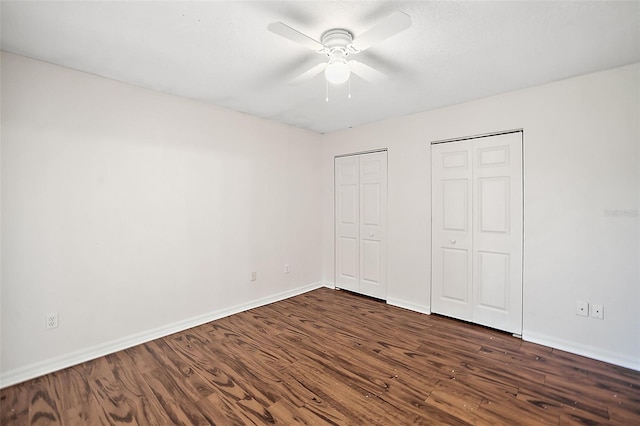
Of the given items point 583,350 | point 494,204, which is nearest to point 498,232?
point 494,204

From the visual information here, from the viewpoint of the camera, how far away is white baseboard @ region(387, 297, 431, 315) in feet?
11.3

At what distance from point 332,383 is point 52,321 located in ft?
7.30

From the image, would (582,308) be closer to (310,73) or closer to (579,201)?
(579,201)

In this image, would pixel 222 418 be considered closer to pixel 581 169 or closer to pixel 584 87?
pixel 581 169

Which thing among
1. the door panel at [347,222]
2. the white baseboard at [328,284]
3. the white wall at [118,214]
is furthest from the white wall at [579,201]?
the white wall at [118,214]

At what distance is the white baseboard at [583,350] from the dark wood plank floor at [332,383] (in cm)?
10

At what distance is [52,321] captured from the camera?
2.27 metres

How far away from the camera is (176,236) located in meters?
2.97

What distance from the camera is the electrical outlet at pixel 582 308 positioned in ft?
8.13

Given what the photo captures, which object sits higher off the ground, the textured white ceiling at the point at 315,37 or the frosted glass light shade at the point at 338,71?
the textured white ceiling at the point at 315,37

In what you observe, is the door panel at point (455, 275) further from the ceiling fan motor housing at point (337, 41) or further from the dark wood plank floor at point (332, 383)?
the ceiling fan motor housing at point (337, 41)

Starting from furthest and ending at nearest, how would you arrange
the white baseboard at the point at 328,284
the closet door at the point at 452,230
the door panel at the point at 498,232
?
the white baseboard at the point at 328,284, the closet door at the point at 452,230, the door panel at the point at 498,232

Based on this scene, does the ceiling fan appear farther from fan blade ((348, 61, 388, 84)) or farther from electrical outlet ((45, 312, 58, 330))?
electrical outlet ((45, 312, 58, 330))

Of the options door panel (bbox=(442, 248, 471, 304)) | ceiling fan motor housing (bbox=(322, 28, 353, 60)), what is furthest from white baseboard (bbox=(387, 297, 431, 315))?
ceiling fan motor housing (bbox=(322, 28, 353, 60))
